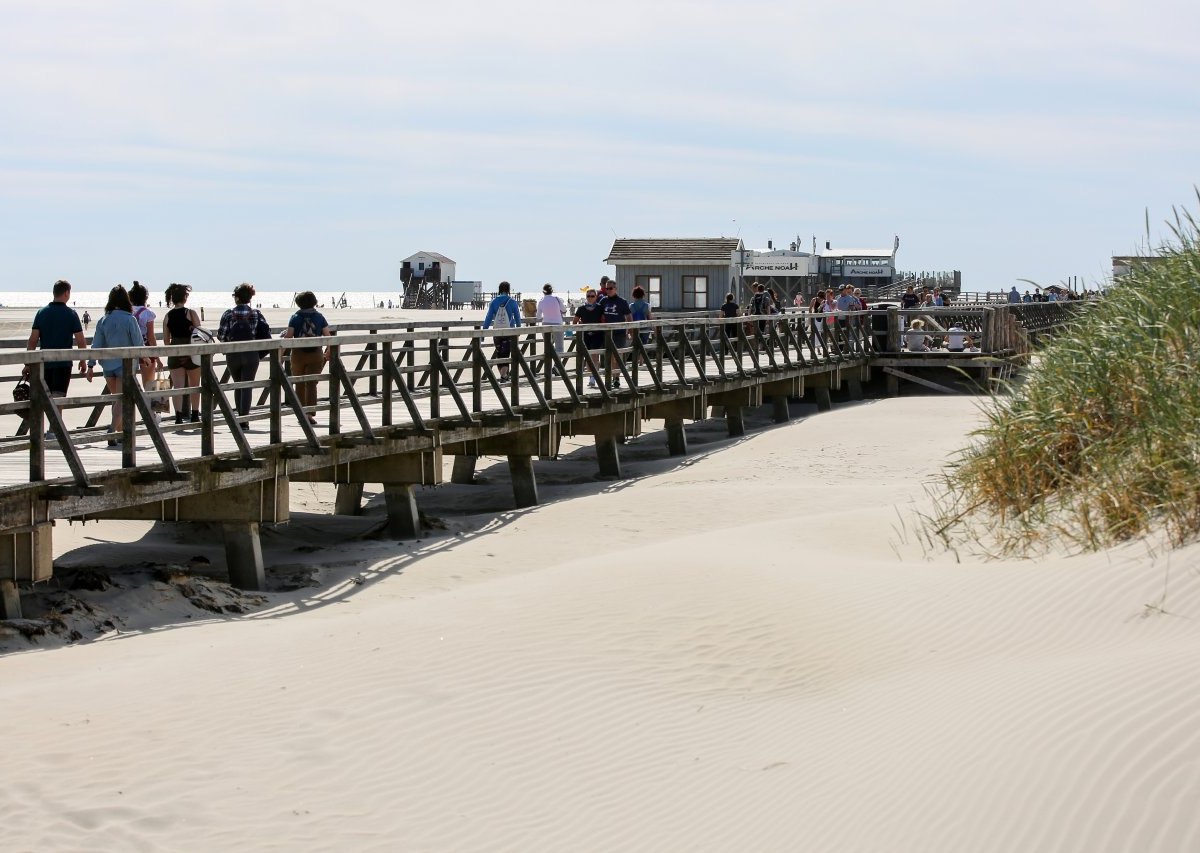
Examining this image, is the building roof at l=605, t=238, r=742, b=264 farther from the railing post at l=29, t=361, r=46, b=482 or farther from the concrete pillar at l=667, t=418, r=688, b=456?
the railing post at l=29, t=361, r=46, b=482

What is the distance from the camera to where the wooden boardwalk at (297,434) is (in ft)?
33.9

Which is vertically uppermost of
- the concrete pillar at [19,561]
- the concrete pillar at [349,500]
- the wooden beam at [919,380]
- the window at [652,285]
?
the window at [652,285]

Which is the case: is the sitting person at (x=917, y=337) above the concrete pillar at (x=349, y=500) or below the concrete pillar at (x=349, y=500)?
above

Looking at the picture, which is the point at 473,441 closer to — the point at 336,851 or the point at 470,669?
the point at 470,669

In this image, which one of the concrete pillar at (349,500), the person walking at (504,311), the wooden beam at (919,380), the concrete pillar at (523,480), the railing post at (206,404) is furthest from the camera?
the wooden beam at (919,380)

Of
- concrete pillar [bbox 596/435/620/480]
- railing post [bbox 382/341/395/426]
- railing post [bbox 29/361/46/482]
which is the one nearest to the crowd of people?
railing post [bbox 382/341/395/426]

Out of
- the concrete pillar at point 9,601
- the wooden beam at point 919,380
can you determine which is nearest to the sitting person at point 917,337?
the wooden beam at point 919,380

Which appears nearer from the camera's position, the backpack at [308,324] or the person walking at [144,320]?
the person walking at [144,320]

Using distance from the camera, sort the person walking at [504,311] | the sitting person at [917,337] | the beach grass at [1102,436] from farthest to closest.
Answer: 1. the sitting person at [917,337]
2. the person walking at [504,311]
3. the beach grass at [1102,436]

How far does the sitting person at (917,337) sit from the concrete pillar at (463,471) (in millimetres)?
15031

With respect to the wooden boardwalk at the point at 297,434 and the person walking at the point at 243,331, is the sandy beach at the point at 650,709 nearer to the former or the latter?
the wooden boardwalk at the point at 297,434

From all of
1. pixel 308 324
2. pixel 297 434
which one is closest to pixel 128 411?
pixel 297 434

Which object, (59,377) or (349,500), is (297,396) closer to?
(59,377)

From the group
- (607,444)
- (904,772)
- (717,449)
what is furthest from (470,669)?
(717,449)
